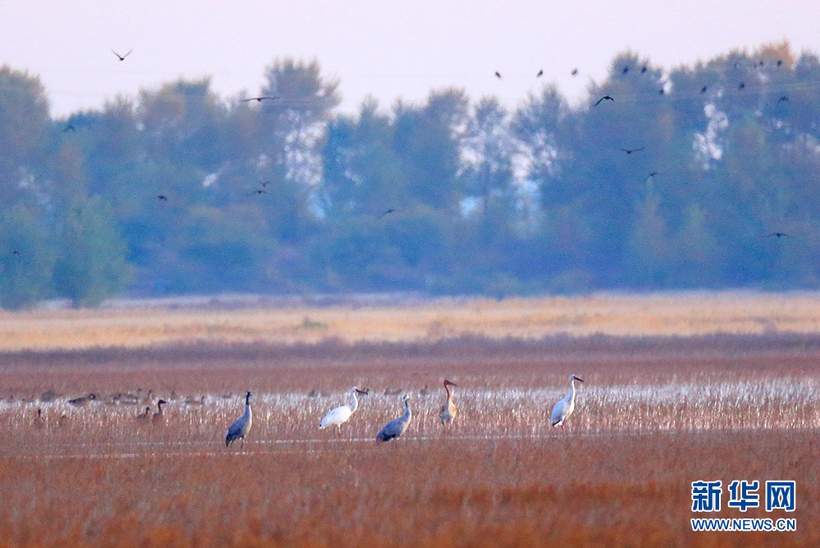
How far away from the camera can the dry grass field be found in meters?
10.2

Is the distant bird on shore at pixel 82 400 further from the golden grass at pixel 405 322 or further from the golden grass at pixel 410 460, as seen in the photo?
the golden grass at pixel 405 322

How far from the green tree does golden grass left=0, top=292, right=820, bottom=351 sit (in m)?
1.66

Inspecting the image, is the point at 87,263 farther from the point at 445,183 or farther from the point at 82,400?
the point at 82,400

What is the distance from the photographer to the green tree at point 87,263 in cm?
5088

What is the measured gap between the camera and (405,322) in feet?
136

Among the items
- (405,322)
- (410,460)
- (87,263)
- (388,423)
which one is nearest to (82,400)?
(388,423)

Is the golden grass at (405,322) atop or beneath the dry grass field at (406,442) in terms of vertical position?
atop

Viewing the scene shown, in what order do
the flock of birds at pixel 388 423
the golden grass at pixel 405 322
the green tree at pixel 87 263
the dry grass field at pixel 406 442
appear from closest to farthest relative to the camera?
the dry grass field at pixel 406 442, the flock of birds at pixel 388 423, the golden grass at pixel 405 322, the green tree at pixel 87 263

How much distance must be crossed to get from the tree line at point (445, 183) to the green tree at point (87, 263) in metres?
2.52

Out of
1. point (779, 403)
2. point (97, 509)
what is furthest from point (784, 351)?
point (97, 509)

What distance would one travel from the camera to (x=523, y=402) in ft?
65.8

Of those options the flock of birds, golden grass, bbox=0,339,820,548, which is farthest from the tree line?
the flock of birds

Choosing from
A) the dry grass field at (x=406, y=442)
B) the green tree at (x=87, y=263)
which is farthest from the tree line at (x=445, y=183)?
the dry grass field at (x=406, y=442)

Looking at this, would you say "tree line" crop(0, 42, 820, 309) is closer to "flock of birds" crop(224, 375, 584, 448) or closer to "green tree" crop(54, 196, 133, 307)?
"green tree" crop(54, 196, 133, 307)
